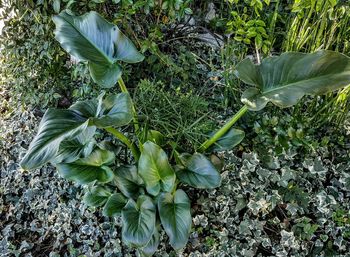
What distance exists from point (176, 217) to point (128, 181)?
25 cm

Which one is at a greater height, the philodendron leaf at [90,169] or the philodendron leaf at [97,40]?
the philodendron leaf at [97,40]

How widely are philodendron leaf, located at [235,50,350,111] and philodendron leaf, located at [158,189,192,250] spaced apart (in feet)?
1.55

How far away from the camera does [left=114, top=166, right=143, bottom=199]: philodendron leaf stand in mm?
1467

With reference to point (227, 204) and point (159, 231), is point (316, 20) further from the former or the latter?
point (159, 231)

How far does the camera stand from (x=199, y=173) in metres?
1.44

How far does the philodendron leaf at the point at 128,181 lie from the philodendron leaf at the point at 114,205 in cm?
3

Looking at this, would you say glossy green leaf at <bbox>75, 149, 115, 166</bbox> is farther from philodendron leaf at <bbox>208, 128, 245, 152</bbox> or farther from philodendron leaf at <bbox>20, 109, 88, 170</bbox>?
philodendron leaf at <bbox>208, 128, 245, 152</bbox>

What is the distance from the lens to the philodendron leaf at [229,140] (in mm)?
1505

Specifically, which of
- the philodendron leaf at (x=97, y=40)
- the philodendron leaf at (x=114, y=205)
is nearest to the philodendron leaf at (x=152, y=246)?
the philodendron leaf at (x=114, y=205)

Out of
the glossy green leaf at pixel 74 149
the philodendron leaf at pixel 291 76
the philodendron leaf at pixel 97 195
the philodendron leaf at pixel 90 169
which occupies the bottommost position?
the philodendron leaf at pixel 97 195

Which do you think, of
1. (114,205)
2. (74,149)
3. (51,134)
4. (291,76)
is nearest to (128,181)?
(114,205)

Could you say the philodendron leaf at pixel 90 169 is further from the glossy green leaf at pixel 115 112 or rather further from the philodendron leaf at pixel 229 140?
the philodendron leaf at pixel 229 140

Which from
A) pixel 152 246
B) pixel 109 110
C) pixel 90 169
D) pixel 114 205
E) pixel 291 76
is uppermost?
pixel 291 76

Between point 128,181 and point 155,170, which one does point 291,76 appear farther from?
point 128,181
